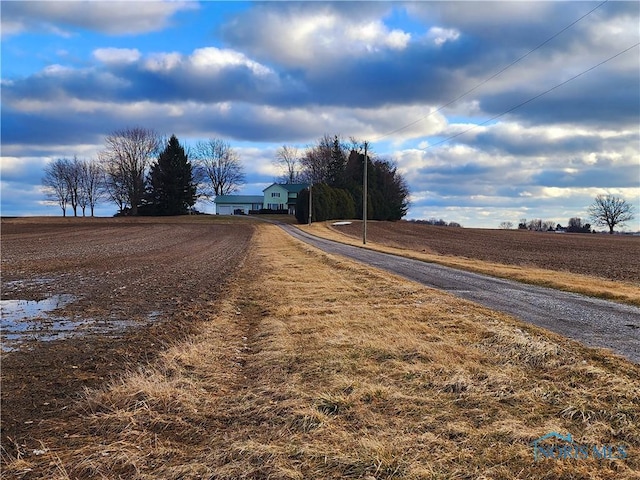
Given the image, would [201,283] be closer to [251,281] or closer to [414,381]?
[251,281]

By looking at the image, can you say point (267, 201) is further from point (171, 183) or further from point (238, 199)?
point (171, 183)

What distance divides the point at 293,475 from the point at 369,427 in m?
1.02

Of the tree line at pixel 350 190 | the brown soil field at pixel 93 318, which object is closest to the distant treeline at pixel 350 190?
the tree line at pixel 350 190

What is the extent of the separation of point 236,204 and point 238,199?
62.9 inches

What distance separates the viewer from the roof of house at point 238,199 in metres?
113

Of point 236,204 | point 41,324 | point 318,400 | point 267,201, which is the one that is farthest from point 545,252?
point 236,204

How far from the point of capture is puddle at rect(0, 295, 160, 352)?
786 centimetres

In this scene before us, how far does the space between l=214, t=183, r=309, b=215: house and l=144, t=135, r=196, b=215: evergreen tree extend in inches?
875

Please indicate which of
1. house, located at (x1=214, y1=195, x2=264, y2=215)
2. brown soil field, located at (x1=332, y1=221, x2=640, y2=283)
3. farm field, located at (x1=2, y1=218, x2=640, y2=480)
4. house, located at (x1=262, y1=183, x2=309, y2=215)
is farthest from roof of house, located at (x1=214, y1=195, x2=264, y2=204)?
farm field, located at (x1=2, y1=218, x2=640, y2=480)

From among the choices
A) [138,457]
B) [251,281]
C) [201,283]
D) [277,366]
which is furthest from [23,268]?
[138,457]

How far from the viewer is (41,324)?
881cm

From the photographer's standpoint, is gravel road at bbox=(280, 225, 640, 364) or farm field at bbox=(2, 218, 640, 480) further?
gravel road at bbox=(280, 225, 640, 364)

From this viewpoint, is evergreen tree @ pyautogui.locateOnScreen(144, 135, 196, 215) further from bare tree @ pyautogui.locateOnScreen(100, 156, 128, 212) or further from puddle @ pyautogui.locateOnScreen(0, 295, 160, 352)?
puddle @ pyautogui.locateOnScreen(0, 295, 160, 352)

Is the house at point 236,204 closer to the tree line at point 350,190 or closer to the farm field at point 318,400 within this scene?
the tree line at point 350,190
